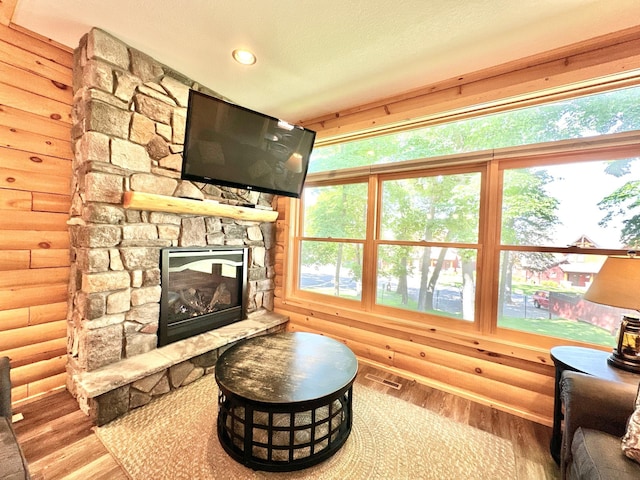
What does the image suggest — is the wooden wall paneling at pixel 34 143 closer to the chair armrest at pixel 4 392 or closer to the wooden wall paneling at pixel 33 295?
the wooden wall paneling at pixel 33 295

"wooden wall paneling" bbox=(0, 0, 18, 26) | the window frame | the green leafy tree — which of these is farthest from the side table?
"wooden wall paneling" bbox=(0, 0, 18, 26)

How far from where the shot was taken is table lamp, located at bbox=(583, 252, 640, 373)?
1384mm

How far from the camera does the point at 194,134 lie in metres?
2.06

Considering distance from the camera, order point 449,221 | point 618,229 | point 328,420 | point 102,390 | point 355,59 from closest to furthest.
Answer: point 328,420 < point 102,390 < point 618,229 < point 355,59 < point 449,221

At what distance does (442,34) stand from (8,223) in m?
3.14

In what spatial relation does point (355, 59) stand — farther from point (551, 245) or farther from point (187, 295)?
point (187, 295)

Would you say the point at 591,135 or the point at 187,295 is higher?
the point at 591,135

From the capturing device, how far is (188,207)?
7.49 ft

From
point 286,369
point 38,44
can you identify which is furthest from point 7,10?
point 286,369

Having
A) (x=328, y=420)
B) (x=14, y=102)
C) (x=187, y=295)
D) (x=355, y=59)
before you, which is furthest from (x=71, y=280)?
(x=355, y=59)

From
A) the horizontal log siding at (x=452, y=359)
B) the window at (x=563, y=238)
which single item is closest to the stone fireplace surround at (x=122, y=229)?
the horizontal log siding at (x=452, y=359)

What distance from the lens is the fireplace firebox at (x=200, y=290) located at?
235cm

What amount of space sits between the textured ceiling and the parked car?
1.71 m

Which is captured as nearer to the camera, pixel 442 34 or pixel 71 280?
pixel 442 34
